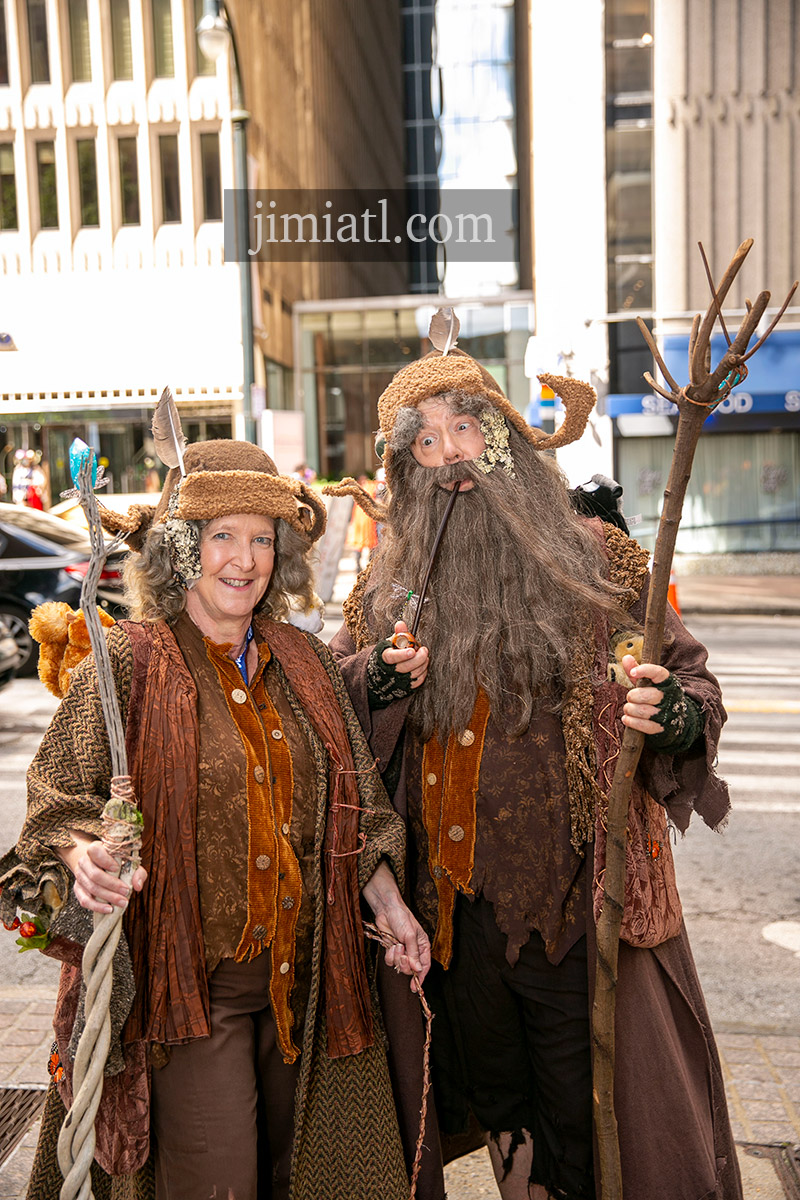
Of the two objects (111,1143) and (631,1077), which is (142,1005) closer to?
(111,1143)

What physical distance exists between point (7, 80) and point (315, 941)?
24709mm

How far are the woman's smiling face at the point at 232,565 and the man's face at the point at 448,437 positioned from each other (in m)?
0.46

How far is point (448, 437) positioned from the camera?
101 inches

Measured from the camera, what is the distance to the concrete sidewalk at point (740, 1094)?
2.93 metres

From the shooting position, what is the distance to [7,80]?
899 inches

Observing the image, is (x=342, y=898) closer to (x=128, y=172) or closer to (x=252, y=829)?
(x=252, y=829)

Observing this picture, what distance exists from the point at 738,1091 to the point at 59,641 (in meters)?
2.40

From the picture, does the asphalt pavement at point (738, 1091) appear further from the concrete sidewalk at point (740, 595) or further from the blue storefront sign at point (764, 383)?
the blue storefront sign at point (764, 383)

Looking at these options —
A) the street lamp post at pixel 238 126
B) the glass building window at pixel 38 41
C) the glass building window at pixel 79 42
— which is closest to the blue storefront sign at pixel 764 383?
the street lamp post at pixel 238 126

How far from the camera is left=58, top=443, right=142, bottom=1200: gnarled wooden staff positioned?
186 cm

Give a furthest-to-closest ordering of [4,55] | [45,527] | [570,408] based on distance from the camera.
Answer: [4,55] < [45,527] < [570,408]

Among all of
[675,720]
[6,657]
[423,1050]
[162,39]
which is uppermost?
[162,39]

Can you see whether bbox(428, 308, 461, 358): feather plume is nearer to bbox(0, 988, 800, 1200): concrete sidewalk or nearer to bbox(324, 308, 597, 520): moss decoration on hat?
bbox(324, 308, 597, 520): moss decoration on hat

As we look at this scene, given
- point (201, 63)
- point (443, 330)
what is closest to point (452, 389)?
point (443, 330)
